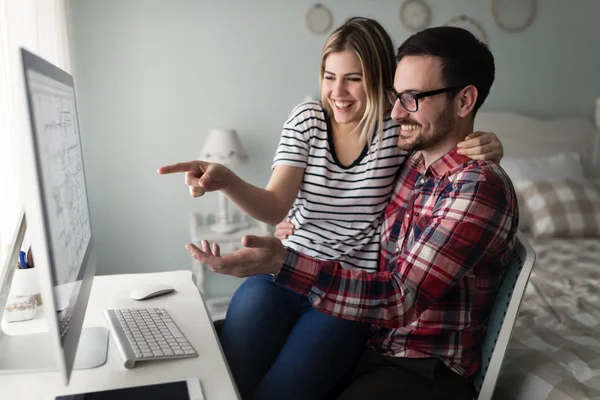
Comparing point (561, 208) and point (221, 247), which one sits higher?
point (561, 208)

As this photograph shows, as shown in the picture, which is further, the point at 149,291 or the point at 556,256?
the point at 556,256

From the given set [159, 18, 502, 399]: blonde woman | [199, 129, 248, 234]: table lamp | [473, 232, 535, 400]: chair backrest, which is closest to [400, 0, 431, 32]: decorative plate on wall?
[199, 129, 248, 234]: table lamp

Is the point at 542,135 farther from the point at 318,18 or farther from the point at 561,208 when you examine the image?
the point at 318,18

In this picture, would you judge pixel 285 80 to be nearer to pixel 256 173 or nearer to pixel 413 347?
pixel 256 173

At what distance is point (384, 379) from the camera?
1.24m

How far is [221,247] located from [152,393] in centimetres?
198

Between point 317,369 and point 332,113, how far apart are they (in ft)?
2.59

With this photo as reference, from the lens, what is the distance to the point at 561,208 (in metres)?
2.68

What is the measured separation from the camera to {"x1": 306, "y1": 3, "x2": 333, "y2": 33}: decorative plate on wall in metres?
3.10

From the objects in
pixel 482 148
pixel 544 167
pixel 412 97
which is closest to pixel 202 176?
pixel 412 97

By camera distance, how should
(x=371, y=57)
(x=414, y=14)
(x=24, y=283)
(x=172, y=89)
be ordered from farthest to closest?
(x=414, y=14) → (x=172, y=89) → (x=371, y=57) → (x=24, y=283)

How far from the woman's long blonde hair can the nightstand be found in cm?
138

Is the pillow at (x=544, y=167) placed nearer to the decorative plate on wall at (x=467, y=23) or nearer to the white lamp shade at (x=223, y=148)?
the decorative plate on wall at (x=467, y=23)

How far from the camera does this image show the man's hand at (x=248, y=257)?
939mm
